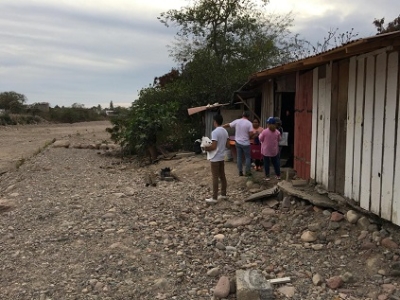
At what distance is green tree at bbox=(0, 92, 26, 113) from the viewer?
2416 inches

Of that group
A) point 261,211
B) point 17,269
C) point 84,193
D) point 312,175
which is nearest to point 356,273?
point 261,211

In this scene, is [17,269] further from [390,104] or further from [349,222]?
[390,104]

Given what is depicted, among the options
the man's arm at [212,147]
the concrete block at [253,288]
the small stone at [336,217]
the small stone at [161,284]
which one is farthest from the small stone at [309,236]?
the man's arm at [212,147]

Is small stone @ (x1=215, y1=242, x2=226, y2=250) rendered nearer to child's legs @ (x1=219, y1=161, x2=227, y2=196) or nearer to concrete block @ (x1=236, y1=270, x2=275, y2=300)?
concrete block @ (x1=236, y1=270, x2=275, y2=300)

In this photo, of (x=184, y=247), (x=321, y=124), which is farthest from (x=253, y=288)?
(x=321, y=124)

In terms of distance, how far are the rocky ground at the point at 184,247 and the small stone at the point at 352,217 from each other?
17 millimetres

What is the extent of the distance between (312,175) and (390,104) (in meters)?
2.83

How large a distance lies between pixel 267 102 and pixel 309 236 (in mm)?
6647

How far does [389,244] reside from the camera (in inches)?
194

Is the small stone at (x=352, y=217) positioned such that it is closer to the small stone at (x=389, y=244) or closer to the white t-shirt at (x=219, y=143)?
the small stone at (x=389, y=244)

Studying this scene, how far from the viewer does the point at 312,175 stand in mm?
7707

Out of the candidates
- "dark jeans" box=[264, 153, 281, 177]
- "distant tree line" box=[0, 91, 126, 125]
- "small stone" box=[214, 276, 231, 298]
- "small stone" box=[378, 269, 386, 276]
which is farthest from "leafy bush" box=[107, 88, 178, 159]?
"distant tree line" box=[0, 91, 126, 125]

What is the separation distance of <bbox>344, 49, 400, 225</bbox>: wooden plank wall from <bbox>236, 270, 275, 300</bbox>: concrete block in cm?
178

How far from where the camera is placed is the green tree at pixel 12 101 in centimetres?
6138
